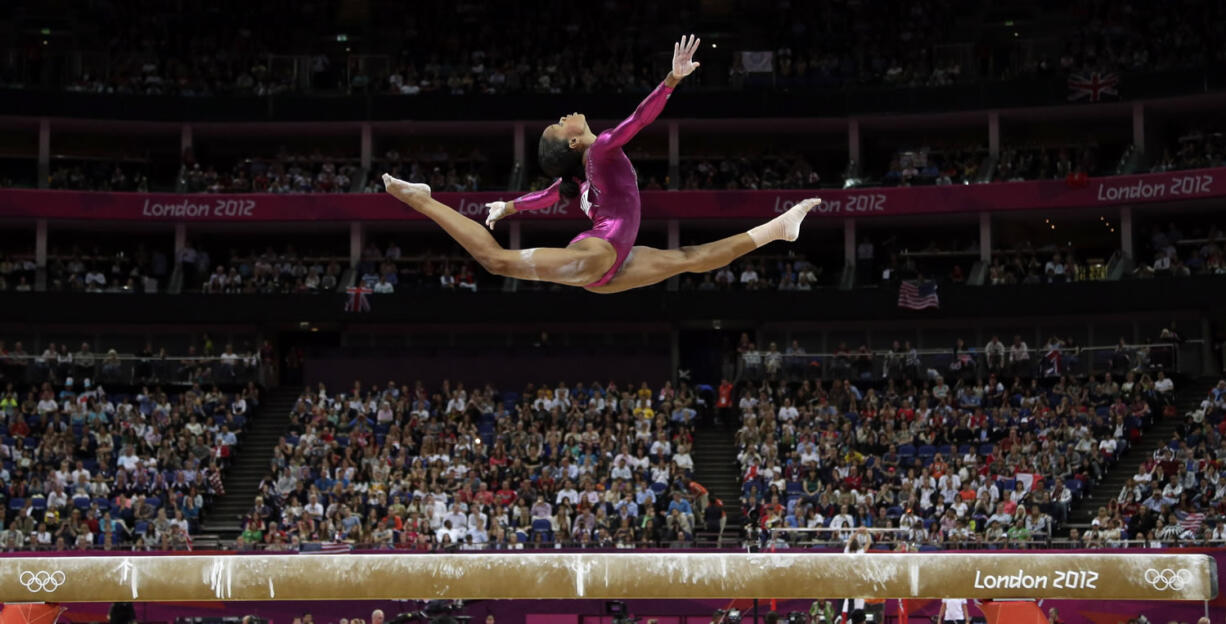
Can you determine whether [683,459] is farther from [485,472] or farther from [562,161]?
[562,161]

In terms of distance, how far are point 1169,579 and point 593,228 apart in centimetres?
525

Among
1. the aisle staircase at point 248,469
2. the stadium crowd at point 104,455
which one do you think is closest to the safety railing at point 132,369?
the stadium crowd at point 104,455

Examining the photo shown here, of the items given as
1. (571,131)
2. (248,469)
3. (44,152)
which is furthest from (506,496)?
(44,152)

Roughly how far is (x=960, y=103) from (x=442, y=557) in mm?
28426

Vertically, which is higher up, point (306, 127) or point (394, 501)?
point (306, 127)

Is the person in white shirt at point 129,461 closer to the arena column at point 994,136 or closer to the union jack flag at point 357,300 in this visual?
the union jack flag at point 357,300

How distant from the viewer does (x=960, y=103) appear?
3612cm

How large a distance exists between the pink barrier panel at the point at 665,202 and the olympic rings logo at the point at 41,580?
24.4 m

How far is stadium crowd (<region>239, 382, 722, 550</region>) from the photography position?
25078mm

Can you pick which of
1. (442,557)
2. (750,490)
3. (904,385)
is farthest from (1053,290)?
(442,557)

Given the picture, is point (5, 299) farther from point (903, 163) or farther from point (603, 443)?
point (903, 163)

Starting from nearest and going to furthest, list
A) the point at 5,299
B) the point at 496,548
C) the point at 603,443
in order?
the point at 496,548
the point at 603,443
the point at 5,299

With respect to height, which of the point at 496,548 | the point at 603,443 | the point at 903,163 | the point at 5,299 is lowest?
the point at 496,548

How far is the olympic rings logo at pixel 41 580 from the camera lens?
10945 millimetres
